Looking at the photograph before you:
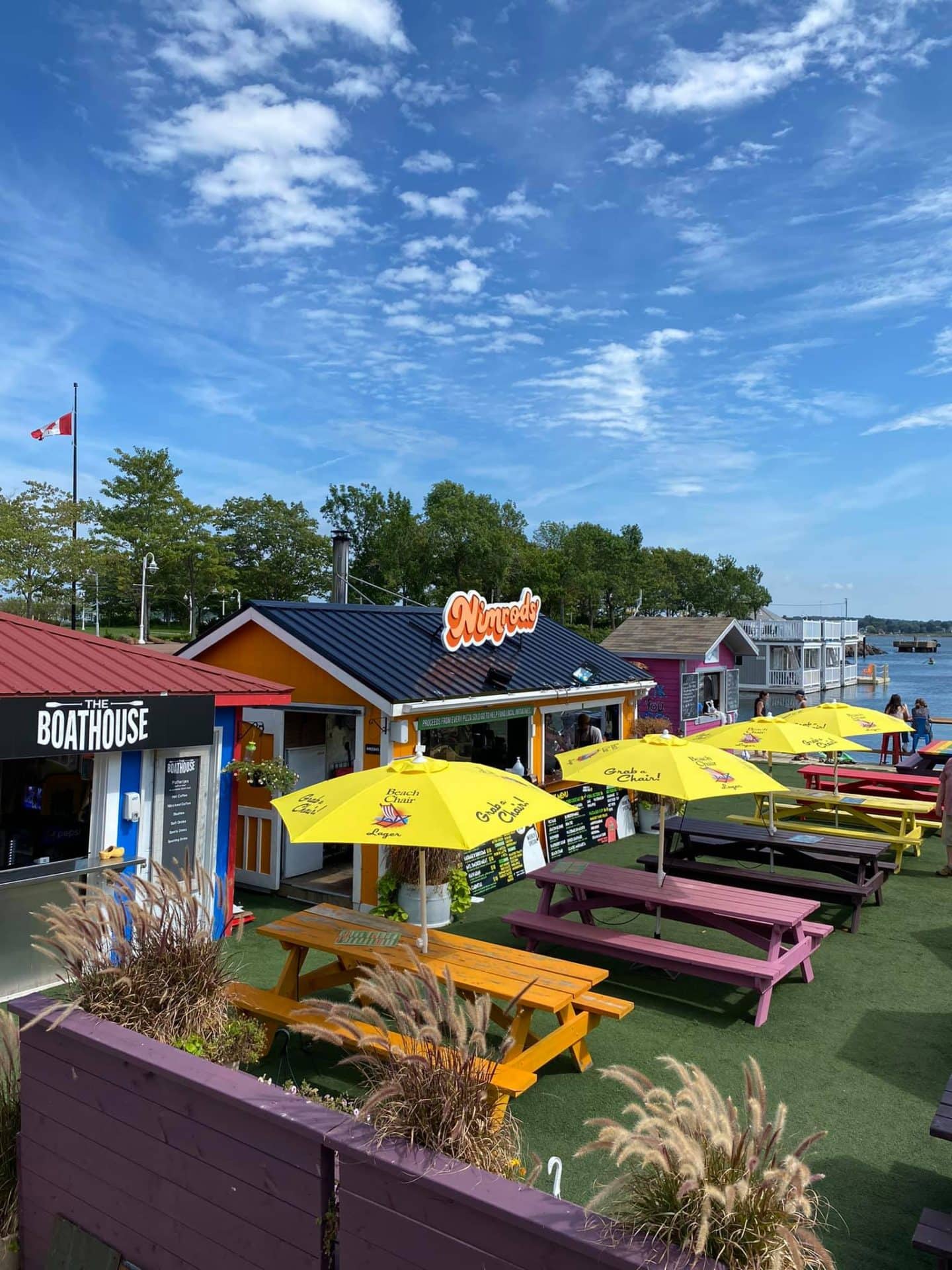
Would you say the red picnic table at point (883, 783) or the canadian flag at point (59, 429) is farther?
the canadian flag at point (59, 429)

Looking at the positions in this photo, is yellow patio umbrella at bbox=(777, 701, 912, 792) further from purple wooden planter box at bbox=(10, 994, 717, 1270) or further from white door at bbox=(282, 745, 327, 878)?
purple wooden planter box at bbox=(10, 994, 717, 1270)

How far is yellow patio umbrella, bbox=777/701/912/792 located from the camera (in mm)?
11516

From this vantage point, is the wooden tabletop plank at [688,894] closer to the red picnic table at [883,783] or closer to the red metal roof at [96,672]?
the red metal roof at [96,672]

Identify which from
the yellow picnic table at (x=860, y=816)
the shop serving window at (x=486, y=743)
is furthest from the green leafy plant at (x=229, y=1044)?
the yellow picnic table at (x=860, y=816)

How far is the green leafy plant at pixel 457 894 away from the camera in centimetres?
903

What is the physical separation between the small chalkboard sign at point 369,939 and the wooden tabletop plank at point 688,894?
2.29 meters

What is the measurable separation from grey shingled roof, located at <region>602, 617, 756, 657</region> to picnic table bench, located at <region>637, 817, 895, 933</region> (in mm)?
14780

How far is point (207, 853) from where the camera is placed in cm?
840

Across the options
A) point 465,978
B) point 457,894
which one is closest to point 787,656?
point 457,894

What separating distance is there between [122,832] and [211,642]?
4314mm

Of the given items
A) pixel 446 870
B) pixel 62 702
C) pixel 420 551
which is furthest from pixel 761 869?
pixel 420 551

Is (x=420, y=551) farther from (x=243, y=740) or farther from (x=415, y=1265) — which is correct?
(x=415, y=1265)

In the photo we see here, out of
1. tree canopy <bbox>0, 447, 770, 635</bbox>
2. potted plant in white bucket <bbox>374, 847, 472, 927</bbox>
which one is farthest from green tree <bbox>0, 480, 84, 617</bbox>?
potted plant in white bucket <bbox>374, 847, 472, 927</bbox>

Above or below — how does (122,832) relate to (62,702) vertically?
below
